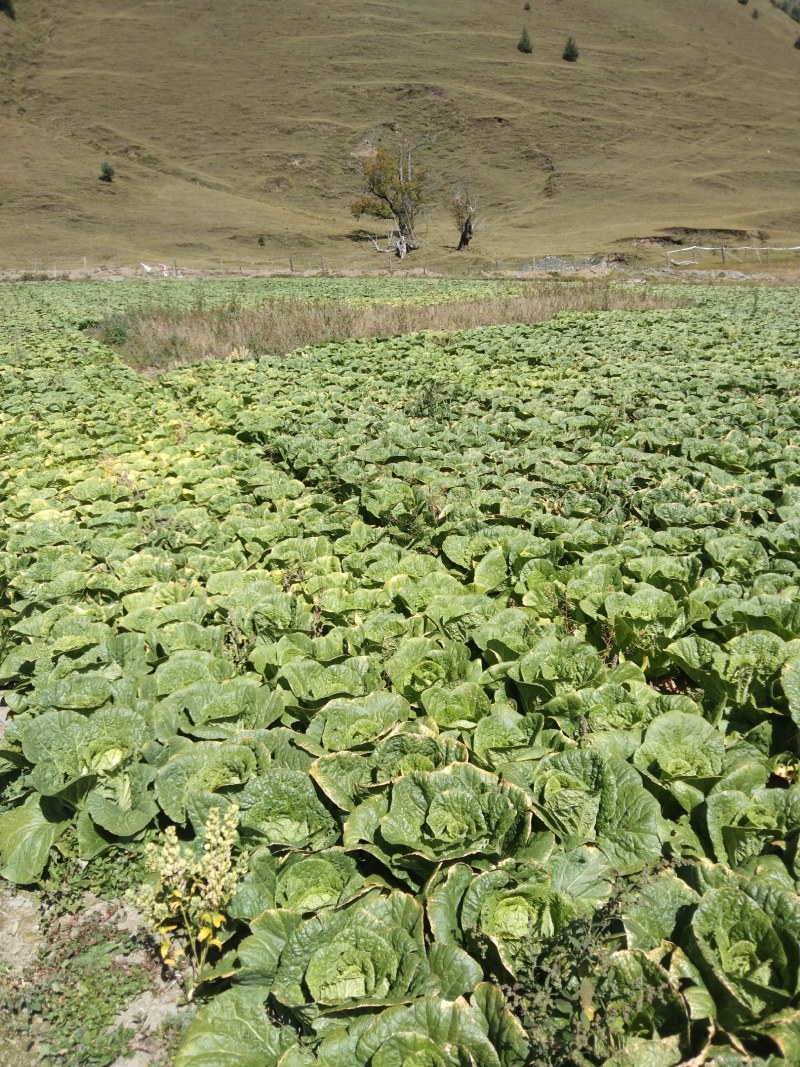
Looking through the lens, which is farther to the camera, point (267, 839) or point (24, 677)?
point (24, 677)

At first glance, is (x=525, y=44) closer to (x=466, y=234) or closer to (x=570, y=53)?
(x=570, y=53)

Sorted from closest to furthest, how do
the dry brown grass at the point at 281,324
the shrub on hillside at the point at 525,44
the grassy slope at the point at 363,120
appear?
the dry brown grass at the point at 281,324 → the grassy slope at the point at 363,120 → the shrub on hillside at the point at 525,44

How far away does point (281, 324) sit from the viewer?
45.7 ft

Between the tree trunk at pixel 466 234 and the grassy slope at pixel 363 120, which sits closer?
the tree trunk at pixel 466 234

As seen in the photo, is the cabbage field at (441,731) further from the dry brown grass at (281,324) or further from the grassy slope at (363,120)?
the grassy slope at (363,120)

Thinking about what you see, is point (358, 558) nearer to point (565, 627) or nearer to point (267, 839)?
point (565, 627)

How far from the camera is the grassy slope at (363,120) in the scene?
50.9 metres

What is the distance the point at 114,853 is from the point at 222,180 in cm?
7535

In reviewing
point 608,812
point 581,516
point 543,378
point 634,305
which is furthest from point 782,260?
point 608,812

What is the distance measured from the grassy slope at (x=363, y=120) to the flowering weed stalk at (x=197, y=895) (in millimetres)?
45679

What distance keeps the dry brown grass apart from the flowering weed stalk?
11.3 meters

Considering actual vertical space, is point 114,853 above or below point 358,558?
below

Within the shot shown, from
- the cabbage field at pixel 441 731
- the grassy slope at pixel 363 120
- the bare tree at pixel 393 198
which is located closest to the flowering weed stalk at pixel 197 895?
the cabbage field at pixel 441 731

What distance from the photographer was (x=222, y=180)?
66.2m
